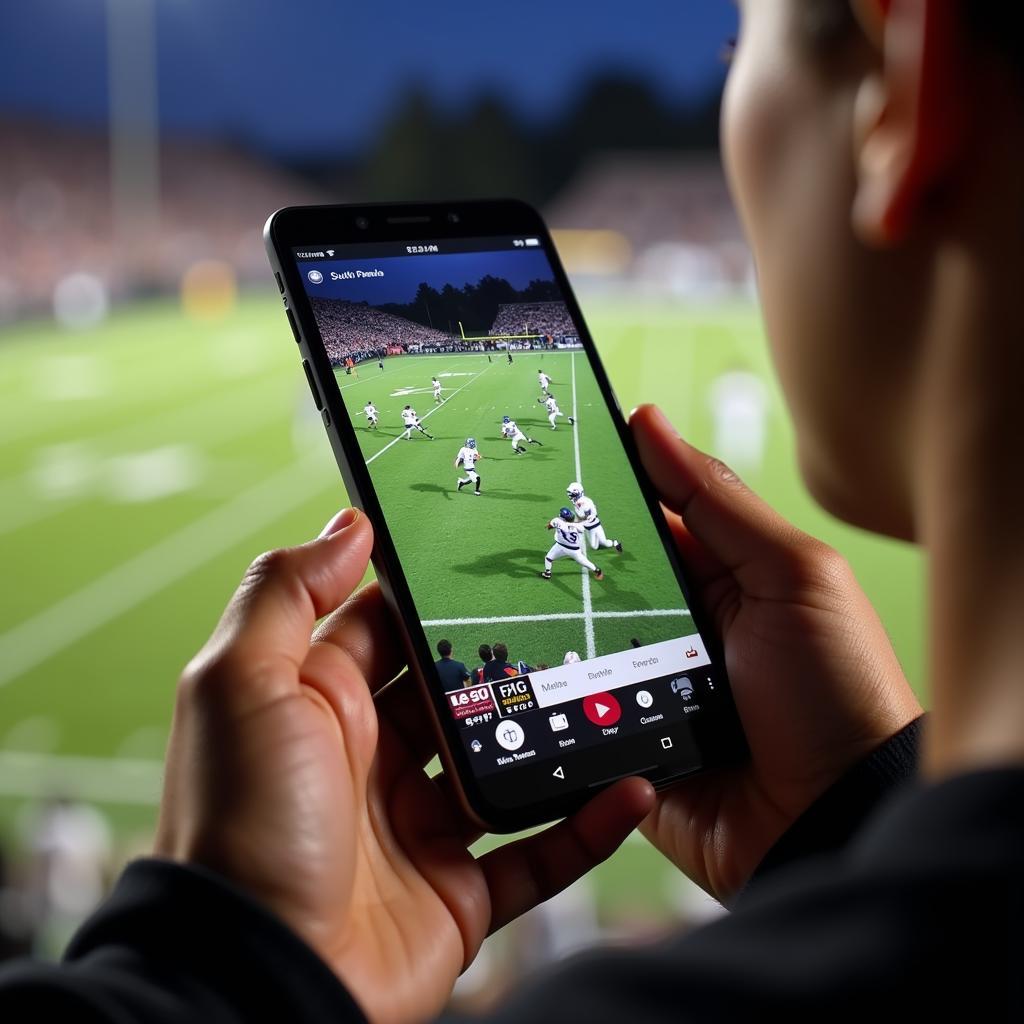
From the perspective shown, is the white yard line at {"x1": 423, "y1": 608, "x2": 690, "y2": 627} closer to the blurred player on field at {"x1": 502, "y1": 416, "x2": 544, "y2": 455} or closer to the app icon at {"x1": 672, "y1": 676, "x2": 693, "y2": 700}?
the app icon at {"x1": 672, "y1": 676, "x2": 693, "y2": 700}

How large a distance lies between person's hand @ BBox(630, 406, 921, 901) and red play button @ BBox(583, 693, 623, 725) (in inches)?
5.3

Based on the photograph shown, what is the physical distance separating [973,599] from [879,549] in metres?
8.37

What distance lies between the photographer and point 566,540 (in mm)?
1296

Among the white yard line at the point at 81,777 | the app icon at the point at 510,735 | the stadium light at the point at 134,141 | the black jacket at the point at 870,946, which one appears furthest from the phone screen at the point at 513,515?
the stadium light at the point at 134,141

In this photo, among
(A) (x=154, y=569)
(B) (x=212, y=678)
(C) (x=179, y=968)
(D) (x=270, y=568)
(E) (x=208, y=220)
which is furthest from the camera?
(E) (x=208, y=220)

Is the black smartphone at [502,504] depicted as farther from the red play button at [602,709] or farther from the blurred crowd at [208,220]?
the blurred crowd at [208,220]

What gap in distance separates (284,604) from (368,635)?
14 cm

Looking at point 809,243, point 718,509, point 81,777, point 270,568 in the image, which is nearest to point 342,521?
point 270,568

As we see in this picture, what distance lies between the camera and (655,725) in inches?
47.7

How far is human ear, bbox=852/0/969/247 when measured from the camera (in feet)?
1.64

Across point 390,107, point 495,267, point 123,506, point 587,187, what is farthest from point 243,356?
point 390,107

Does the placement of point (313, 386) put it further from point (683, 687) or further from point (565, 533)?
point (683, 687)

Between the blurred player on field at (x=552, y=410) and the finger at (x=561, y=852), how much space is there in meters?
0.43

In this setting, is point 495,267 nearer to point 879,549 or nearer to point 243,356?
point 879,549
